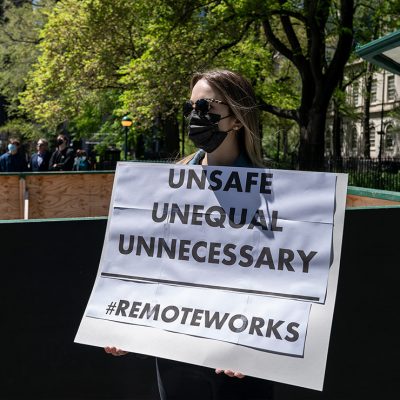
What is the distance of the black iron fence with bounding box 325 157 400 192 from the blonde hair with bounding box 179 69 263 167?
Answer: 19.6 m

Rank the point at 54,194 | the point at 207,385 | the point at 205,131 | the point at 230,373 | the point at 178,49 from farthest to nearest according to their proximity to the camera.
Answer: the point at 178,49 < the point at 54,194 < the point at 205,131 < the point at 207,385 < the point at 230,373

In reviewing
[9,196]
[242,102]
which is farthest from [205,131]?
[9,196]

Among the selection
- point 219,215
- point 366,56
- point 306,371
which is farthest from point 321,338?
point 366,56

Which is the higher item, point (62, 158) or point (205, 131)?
point (205, 131)

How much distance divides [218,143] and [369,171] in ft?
73.9

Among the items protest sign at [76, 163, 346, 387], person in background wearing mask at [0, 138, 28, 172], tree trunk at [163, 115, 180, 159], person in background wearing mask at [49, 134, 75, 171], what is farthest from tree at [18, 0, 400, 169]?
protest sign at [76, 163, 346, 387]

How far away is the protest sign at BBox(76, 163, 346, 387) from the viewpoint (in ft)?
7.16

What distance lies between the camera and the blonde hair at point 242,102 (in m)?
2.42

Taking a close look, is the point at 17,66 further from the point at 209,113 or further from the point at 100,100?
the point at 209,113

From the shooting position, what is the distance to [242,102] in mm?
2443

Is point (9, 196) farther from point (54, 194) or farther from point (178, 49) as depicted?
point (178, 49)

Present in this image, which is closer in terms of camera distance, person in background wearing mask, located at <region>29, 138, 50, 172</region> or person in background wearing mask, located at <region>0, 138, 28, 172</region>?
person in background wearing mask, located at <region>0, 138, 28, 172</region>

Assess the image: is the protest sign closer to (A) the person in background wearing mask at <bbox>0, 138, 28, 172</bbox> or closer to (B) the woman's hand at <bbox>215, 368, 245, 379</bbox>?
(B) the woman's hand at <bbox>215, 368, 245, 379</bbox>

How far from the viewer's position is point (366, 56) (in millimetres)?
9836
